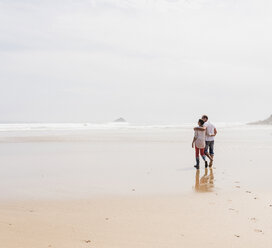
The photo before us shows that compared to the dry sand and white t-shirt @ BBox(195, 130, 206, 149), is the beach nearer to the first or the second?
the dry sand

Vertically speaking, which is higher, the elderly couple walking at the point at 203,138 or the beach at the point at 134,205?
the elderly couple walking at the point at 203,138

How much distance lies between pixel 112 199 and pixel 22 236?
3.16 metres

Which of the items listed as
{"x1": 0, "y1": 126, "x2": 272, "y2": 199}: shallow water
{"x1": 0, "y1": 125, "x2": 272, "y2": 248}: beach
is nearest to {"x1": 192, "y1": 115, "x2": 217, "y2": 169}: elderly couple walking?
{"x1": 0, "y1": 126, "x2": 272, "y2": 199}: shallow water

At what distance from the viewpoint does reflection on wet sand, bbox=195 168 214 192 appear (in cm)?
982

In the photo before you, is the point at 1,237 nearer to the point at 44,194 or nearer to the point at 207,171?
the point at 44,194

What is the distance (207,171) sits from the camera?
13.3 m

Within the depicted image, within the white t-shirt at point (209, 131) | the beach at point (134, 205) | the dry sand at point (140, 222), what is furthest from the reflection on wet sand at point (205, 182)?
the white t-shirt at point (209, 131)

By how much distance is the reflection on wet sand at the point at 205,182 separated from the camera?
9.82m

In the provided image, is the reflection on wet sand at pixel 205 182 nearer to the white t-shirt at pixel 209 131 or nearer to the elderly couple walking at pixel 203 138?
the elderly couple walking at pixel 203 138

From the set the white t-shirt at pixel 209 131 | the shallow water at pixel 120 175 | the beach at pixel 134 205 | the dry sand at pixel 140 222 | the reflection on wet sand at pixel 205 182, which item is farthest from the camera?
the white t-shirt at pixel 209 131

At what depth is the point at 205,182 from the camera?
1100cm

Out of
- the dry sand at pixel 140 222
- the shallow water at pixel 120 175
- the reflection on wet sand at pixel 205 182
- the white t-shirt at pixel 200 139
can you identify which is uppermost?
the white t-shirt at pixel 200 139

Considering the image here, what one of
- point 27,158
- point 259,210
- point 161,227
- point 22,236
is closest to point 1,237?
point 22,236

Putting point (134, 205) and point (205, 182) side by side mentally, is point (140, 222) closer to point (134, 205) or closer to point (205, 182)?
point (134, 205)
